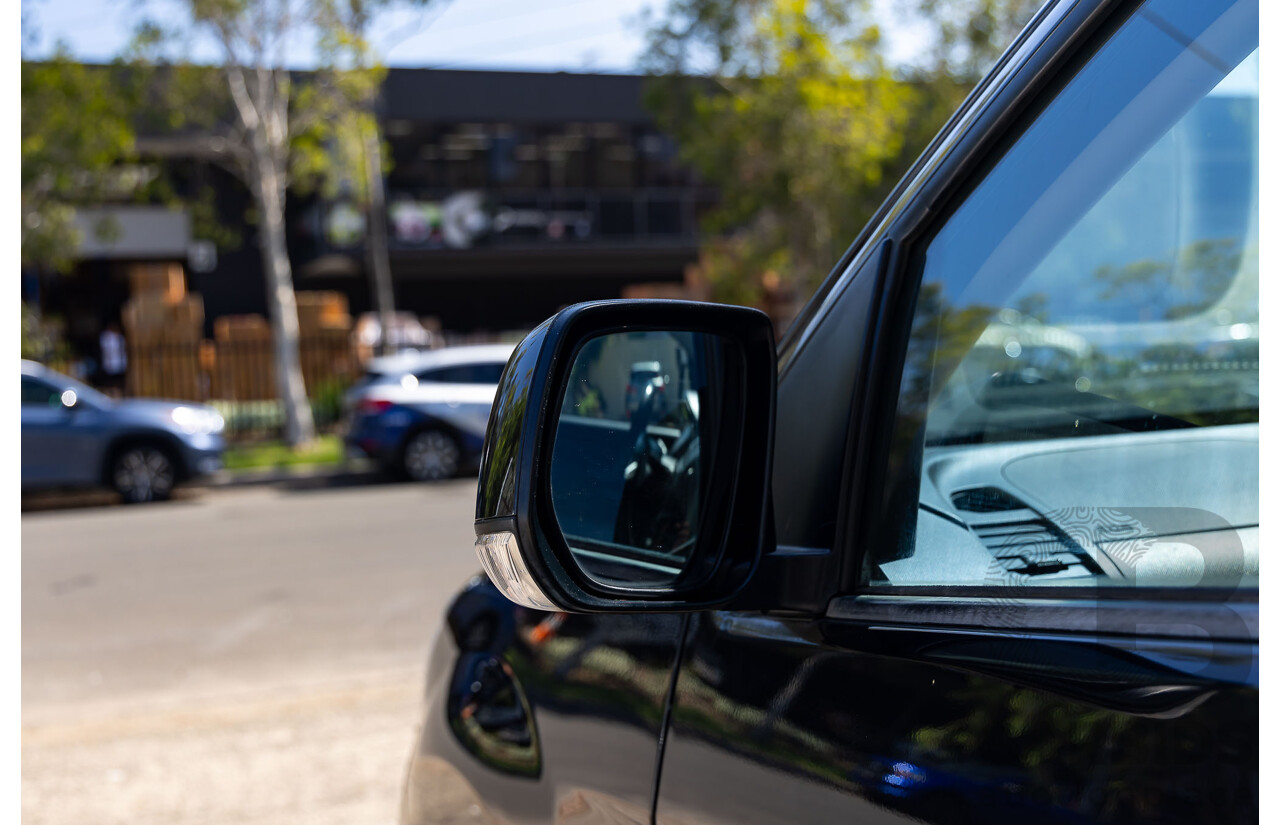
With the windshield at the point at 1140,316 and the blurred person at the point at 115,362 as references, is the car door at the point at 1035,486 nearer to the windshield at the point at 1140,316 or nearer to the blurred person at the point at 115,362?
the windshield at the point at 1140,316

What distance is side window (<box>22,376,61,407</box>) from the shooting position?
1301 centimetres

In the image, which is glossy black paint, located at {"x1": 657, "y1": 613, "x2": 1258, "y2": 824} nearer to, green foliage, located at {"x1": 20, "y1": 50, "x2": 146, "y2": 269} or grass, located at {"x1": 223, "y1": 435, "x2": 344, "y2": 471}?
grass, located at {"x1": 223, "y1": 435, "x2": 344, "y2": 471}

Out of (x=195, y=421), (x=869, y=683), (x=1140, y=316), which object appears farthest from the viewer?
(x=195, y=421)

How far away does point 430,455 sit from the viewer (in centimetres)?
1455

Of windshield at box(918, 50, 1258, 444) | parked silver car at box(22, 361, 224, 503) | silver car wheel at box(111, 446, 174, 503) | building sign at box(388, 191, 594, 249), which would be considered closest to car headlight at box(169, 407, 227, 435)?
parked silver car at box(22, 361, 224, 503)

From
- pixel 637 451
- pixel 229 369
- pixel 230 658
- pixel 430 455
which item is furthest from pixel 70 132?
pixel 637 451

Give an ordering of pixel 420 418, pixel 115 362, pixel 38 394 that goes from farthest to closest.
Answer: pixel 115 362, pixel 420 418, pixel 38 394

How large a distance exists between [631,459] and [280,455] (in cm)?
1597

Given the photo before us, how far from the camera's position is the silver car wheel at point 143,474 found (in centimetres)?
1331

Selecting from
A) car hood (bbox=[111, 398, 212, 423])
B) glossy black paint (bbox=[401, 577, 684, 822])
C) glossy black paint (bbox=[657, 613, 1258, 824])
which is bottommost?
car hood (bbox=[111, 398, 212, 423])

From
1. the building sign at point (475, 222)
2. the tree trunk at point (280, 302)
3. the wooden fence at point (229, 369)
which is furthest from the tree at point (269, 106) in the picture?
the building sign at point (475, 222)

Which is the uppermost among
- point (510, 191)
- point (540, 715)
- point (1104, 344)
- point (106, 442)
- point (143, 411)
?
point (510, 191)

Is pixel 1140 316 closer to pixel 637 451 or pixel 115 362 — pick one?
pixel 637 451

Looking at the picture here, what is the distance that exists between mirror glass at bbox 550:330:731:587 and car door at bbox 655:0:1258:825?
112 millimetres
